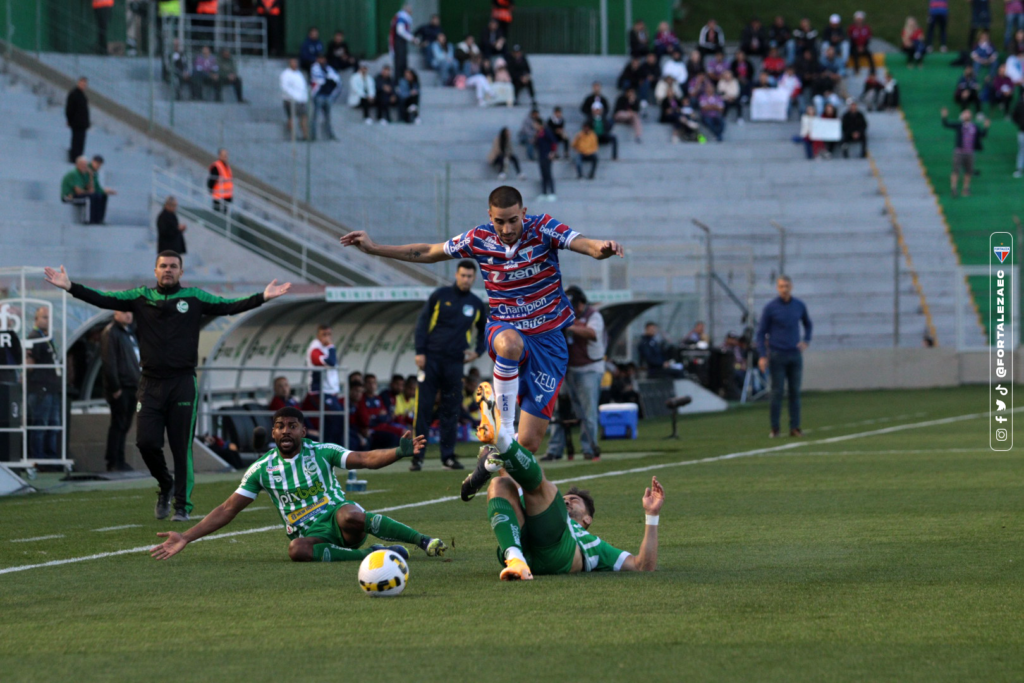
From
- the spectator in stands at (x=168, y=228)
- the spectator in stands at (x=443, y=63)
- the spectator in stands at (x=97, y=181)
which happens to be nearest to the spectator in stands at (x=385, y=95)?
the spectator in stands at (x=443, y=63)

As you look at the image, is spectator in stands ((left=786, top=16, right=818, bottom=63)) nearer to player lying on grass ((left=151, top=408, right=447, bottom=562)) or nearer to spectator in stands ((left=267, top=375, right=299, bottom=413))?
spectator in stands ((left=267, top=375, right=299, bottom=413))

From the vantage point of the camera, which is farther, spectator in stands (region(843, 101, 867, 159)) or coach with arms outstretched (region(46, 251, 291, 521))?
spectator in stands (region(843, 101, 867, 159))

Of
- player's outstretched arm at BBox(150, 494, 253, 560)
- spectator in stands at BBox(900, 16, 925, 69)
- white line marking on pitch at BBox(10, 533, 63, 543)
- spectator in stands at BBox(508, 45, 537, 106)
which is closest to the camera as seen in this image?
player's outstretched arm at BBox(150, 494, 253, 560)

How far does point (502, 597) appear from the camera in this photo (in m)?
7.37

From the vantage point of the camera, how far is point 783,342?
785 inches

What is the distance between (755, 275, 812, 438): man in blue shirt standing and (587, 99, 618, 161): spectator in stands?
19.4 meters

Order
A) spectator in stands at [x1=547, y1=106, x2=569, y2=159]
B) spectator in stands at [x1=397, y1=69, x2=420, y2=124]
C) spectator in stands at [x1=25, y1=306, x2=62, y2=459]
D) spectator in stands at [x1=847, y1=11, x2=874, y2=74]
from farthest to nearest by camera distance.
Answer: spectator in stands at [x1=847, y1=11, x2=874, y2=74] → spectator in stands at [x1=397, y1=69, x2=420, y2=124] → spectator in stands at [x1=547, y1=106, x2=569, y2=159] → spectator in stands at [x1=25, y1=306, x2=62, y2=459]

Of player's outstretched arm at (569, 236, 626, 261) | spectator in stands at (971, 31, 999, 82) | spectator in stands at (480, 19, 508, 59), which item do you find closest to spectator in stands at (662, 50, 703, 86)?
spectator in stands at (480, 19, 508, 59)

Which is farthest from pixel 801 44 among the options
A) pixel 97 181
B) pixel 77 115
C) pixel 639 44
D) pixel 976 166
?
pixel 97 181

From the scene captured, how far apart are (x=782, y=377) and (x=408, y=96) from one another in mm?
20701

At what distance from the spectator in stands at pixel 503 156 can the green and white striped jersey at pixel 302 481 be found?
28185 mm

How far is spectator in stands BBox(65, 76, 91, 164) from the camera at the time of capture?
27.6m

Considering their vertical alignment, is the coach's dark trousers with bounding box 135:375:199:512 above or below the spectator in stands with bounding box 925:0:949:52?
below

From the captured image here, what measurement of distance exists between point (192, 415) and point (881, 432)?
12075mm
